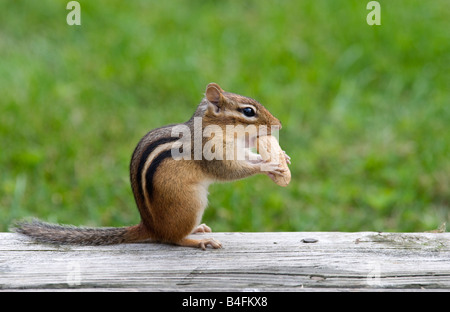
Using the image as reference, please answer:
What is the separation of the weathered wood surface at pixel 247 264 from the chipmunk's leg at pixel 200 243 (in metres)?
0.03

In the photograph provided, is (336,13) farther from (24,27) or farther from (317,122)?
(24,27)

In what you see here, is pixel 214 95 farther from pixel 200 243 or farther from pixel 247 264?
pixel 247 264

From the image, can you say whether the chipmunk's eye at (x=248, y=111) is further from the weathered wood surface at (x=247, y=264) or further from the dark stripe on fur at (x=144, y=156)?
the weathered wood surface at (x=247, y=264)

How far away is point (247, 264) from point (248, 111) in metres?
0.68

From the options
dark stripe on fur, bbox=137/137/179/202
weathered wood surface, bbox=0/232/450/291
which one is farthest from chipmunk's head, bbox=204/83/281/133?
weathered wood surface, bbox=0/232/450/291

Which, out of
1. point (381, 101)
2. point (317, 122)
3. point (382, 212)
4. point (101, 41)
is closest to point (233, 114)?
point (382, 212)

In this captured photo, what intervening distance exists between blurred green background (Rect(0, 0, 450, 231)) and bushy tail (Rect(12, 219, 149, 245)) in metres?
1.25

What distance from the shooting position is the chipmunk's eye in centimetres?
253

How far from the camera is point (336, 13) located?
599cm

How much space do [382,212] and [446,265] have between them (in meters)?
1.81

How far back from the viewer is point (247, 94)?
16.3ft

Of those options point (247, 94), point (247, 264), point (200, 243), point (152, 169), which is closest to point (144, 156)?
point (152, 169)

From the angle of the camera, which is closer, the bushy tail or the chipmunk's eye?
the bushy tail

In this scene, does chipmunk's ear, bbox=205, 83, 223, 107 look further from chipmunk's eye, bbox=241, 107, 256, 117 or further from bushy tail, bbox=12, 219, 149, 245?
bushy tail, bbox=12, 219, 149, 245
